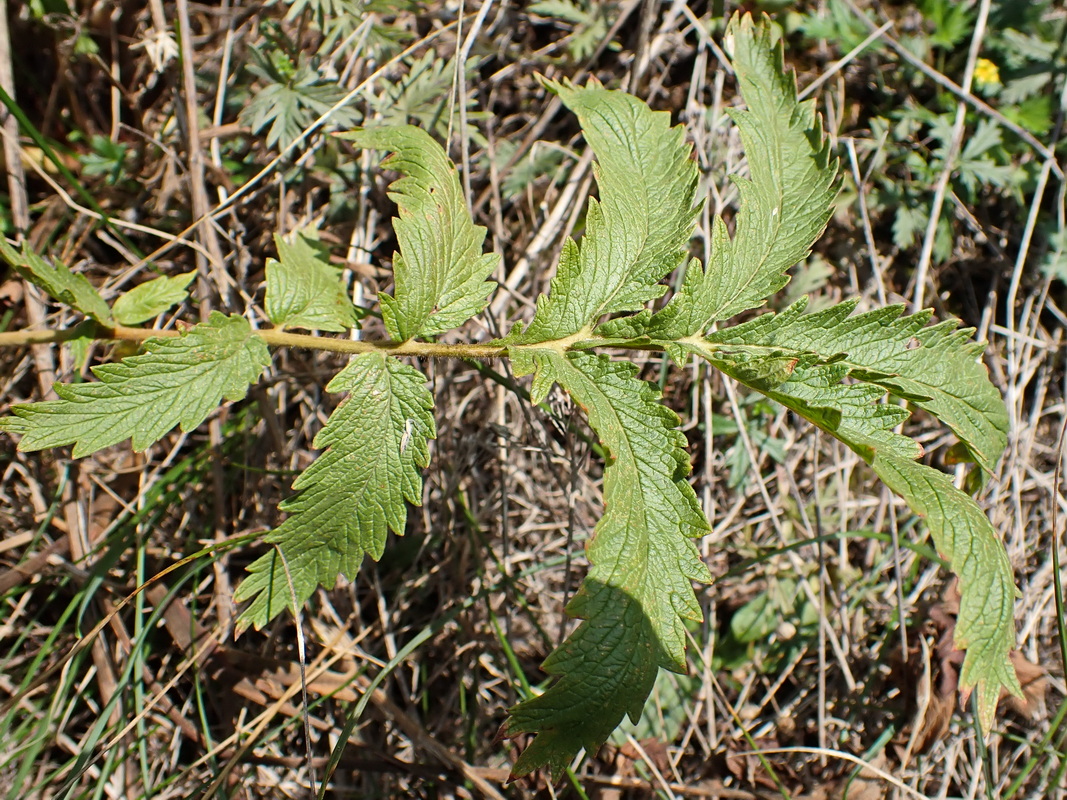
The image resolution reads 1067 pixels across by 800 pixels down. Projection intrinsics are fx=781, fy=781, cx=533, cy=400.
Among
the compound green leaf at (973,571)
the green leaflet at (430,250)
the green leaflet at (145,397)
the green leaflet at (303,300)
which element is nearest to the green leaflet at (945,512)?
the compound green leaf at (973,571)

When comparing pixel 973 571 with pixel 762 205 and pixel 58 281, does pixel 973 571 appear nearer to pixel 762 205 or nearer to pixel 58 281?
pixel 762 205

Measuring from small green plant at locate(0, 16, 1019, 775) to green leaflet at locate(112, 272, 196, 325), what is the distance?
0.24ft

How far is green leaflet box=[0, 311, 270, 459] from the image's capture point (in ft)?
5.25

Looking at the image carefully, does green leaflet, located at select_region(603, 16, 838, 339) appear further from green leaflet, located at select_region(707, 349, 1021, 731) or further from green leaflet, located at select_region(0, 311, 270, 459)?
green leaflet, located at select_region(0, 311, 270, 459)

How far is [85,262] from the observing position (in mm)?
2701

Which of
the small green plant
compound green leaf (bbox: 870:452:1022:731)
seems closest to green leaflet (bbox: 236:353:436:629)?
the small green plant

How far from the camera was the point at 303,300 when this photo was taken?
1917 mm

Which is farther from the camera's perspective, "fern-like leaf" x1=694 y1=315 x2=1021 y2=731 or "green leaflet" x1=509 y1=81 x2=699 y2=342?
"green leaflet" x1=509 y1=81 x2=699 y2=342

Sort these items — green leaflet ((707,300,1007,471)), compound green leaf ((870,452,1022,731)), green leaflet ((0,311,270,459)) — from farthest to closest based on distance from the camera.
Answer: green leaflet ((707,300,1007,471))
green leaflet ((0,311,270,459))
compound green leaf ((870,452,1022,731))

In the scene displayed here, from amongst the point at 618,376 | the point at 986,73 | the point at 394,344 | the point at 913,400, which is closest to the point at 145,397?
the point at 394,344

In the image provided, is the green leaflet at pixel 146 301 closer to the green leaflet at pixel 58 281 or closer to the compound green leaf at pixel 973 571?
the green leaflet at pixel 58 281

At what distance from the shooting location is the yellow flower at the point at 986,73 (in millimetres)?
2908

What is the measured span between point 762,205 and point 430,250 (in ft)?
2.46

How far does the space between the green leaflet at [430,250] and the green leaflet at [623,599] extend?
0.29 m
